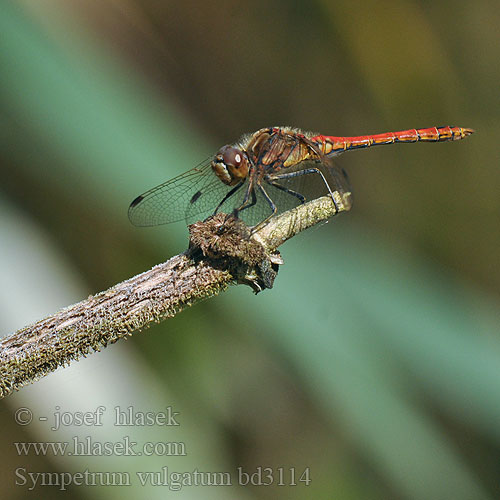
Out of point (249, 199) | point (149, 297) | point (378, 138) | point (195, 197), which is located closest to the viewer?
point (149, 297)

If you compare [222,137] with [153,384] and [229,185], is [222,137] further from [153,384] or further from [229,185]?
[153,384]

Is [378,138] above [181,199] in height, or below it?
above

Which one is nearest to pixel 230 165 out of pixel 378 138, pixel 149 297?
pixel 378 138

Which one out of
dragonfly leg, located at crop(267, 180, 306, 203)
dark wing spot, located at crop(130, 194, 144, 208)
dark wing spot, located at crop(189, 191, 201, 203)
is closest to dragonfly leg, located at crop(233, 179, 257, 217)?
dragonfly leg, located at crop(267, 180, 306, 203)

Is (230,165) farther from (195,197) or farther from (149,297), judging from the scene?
(149,297)

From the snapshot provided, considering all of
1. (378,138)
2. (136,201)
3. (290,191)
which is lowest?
(290,191)

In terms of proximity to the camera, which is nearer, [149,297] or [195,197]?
[149,297]

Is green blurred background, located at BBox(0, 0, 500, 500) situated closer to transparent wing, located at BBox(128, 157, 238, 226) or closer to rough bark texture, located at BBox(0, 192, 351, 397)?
transparent wing, located at BBox(128, 157, 238, 226)

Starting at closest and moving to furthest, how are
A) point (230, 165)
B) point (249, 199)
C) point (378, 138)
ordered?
point (249, 199) < point (230, 165) < point (378, 138)
